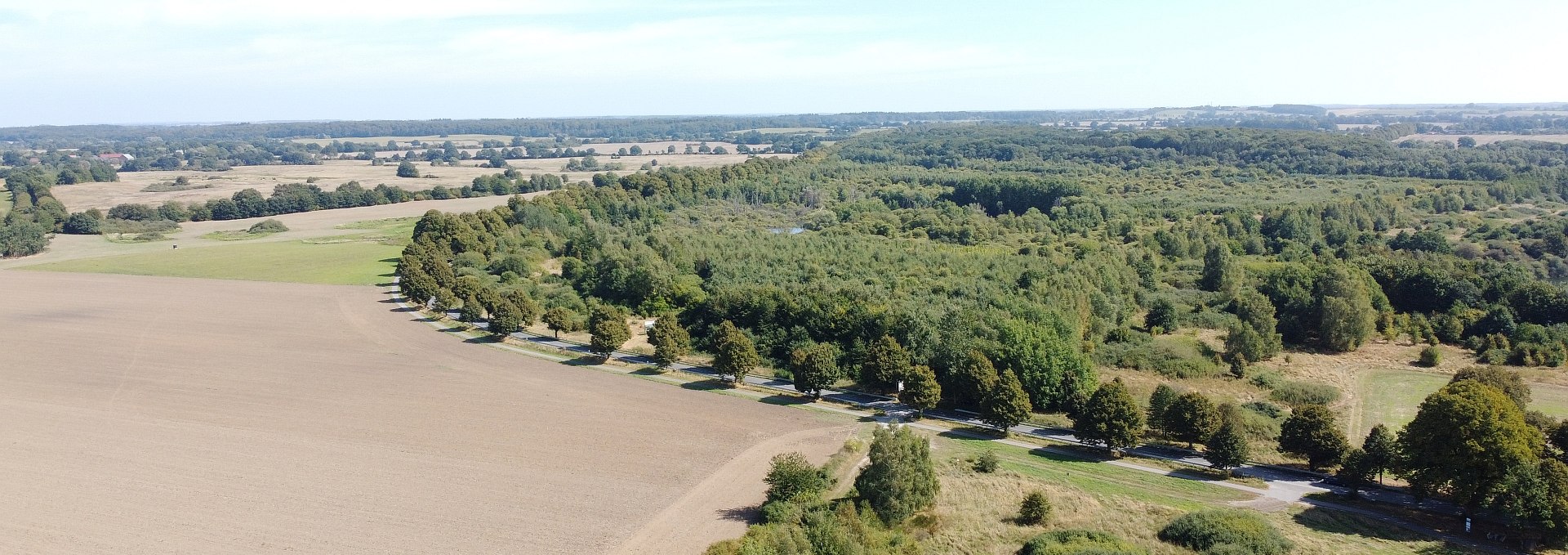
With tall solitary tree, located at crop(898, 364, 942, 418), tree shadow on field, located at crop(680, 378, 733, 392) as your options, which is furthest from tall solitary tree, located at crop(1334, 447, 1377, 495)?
tree shadow on field, located at crop(680, 378, 733, 392)

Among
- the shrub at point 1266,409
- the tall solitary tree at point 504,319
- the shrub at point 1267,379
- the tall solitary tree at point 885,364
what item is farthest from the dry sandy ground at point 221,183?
the shrub at point 1266,409

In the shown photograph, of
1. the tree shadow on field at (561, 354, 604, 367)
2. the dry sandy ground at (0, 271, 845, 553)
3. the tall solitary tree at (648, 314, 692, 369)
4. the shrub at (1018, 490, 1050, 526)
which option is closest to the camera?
the dry sandy ground at (0, 271, 845, 553)

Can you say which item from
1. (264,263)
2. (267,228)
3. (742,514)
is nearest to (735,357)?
(742,514)

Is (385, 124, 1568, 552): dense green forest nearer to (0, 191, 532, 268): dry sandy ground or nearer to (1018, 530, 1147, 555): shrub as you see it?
(1018, 530, 1147, 555): shrub

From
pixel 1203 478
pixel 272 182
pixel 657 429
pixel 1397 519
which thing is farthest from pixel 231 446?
pixel 272 182

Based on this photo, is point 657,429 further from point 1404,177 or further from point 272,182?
point 272,182

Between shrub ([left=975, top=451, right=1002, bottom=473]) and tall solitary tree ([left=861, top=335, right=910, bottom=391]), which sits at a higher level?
tall solitary tree ([left=861, top=335, right=910, bottom=391])

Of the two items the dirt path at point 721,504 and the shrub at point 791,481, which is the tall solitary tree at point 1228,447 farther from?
the shrub at point 791,481
